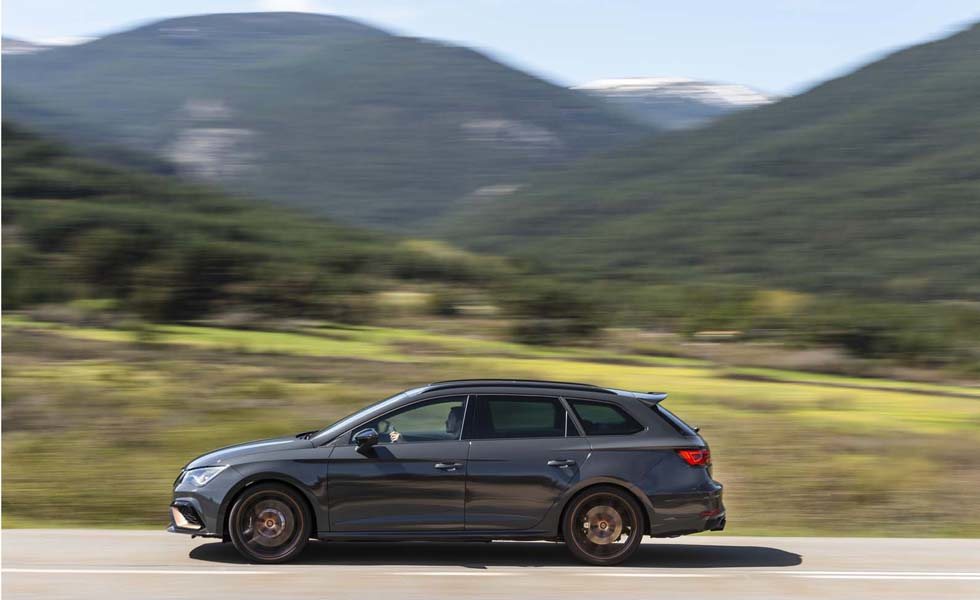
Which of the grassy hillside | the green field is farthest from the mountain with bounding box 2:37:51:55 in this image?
the green field

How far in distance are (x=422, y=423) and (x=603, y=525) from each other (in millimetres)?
1495

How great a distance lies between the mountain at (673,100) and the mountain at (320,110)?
7.87 feet

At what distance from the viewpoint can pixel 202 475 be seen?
27.8 ft

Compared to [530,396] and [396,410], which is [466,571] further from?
[530,396]

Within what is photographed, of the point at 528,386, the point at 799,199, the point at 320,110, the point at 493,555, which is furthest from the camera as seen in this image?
the point at 320,110

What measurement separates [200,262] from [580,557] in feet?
135

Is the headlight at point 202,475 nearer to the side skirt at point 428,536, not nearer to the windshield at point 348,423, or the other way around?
the windshield at point 348,423

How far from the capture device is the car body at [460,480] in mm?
8352

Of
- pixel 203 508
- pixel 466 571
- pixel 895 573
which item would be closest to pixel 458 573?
pixel 466 571

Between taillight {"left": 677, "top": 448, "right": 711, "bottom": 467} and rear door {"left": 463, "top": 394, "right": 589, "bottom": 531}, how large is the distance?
0.71 meters

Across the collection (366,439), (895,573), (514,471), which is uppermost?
(366,439)

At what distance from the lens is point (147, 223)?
51344mm

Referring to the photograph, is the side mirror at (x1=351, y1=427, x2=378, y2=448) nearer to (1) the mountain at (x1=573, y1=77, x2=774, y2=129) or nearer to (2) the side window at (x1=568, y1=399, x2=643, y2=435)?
(2) the side window at (x1=568, y1=399, x2=643, y2=435)

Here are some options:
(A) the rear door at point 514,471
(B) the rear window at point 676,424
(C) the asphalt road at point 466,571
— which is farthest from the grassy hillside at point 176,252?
(B) the rear window at point 676,424
